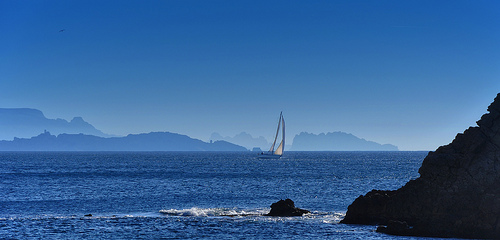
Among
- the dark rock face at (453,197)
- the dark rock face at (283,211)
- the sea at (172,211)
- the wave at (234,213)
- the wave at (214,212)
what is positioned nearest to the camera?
the dark rock face at (453,197)

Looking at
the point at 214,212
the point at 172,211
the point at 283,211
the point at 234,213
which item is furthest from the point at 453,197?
the point at 172,211

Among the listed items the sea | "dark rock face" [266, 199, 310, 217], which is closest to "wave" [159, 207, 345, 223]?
the sea

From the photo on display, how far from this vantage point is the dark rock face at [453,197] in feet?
136

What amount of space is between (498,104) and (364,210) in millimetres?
14954

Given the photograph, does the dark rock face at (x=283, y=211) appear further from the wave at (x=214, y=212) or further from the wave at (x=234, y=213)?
the wave at (x=214, y=212)

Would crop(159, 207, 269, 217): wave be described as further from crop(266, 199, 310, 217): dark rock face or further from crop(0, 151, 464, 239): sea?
crop(266, 199, 310, 217): dark rock face

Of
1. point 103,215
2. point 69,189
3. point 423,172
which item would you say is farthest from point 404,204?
point 69,189

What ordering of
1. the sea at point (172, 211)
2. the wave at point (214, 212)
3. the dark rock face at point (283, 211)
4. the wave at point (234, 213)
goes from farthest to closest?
the wave at point (214, 212), the dark rock face at point (283, 211), the wave at point (234, 213), the sea at point (172, 211)

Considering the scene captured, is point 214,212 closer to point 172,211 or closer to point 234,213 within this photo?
point 234,213

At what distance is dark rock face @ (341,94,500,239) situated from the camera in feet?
136

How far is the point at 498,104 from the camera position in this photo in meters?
47.3

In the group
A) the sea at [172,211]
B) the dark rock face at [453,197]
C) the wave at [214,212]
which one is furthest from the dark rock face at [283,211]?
the dark rock face at [453,197]

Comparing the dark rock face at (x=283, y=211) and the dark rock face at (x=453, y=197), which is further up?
the dark rock face at (x=453, y=197)

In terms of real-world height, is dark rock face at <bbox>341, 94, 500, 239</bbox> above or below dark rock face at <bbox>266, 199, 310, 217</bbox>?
above
